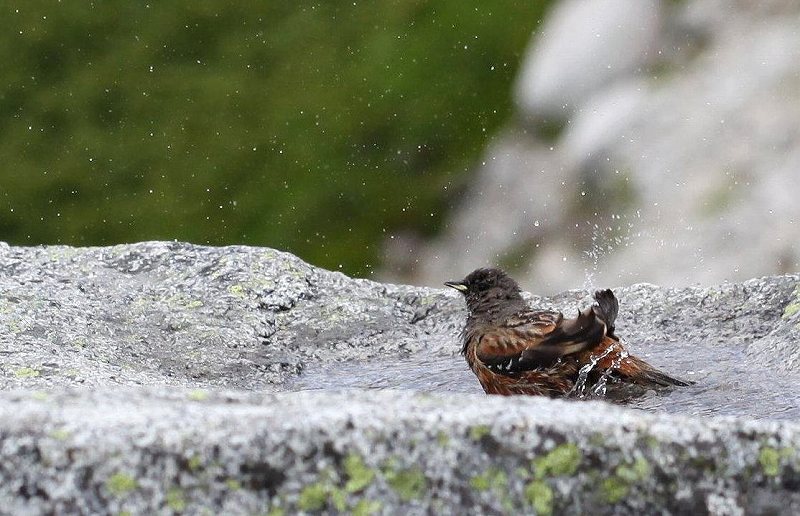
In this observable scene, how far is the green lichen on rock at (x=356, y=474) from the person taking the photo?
370 centimetres

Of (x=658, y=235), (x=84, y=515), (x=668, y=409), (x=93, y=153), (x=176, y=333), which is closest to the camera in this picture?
(x=84, y=515)

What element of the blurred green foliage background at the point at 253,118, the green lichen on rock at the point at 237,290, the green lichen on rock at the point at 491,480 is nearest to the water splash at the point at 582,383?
the green lichen on rock at the point at 237,290

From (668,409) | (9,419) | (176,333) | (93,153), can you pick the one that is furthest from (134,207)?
(9,419)

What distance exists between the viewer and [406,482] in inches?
148

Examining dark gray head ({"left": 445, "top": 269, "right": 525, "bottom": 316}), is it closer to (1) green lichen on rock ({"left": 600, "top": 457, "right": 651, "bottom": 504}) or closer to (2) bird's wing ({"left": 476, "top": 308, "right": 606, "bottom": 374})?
(2) bird's wing ({"left": 476, "top": 308, "right": 606, "bottom": 374})

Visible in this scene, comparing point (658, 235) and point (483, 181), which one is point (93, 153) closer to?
point (483, 181)

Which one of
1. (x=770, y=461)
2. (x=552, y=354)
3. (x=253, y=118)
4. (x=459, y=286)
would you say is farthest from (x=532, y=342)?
(x=253, y=118)

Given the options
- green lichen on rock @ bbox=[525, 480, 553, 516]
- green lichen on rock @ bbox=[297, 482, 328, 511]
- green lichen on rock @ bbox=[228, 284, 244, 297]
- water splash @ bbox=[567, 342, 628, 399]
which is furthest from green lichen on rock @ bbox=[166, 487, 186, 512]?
green lichen on rock @ bbox=[228, 284, 244, 297]

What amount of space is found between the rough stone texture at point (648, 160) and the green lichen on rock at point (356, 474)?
16.3 meters

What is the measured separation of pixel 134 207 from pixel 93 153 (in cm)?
215

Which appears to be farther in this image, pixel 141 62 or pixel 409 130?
pixel 141 62

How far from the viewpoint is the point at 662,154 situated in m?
22.3

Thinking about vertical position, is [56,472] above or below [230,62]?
below

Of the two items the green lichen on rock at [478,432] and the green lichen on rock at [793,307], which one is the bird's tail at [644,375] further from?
the green lichen on rock at [478,432]
